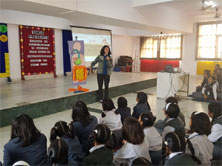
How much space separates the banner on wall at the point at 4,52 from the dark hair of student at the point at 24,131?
5.68m

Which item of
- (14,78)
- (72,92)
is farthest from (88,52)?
(72,92)

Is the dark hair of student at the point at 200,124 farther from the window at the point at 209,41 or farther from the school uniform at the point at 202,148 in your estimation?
the window at the point at 209,41

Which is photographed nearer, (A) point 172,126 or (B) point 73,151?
(B) point 73,151

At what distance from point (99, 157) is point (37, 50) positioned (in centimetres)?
686

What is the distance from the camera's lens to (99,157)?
4.76ft

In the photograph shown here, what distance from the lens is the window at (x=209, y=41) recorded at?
9578mm

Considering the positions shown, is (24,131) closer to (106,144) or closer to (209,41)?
(106,144)

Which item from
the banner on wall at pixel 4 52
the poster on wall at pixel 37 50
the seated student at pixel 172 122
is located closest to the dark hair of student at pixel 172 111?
the seated student at pixel 172 122

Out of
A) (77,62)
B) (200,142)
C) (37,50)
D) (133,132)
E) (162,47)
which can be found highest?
(162,47)

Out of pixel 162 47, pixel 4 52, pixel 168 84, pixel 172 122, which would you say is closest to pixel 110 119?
pixel 172 122

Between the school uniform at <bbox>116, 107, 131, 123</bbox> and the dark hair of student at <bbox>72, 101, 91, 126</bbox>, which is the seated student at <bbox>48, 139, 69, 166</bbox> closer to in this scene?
the dark hair of student at <bbox>72, 101, 91, 126</bbox>

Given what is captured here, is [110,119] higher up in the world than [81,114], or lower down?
lower down

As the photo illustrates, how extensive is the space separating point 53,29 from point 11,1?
458cm

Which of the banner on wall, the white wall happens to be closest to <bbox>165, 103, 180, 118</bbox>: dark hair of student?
the banner on wall
